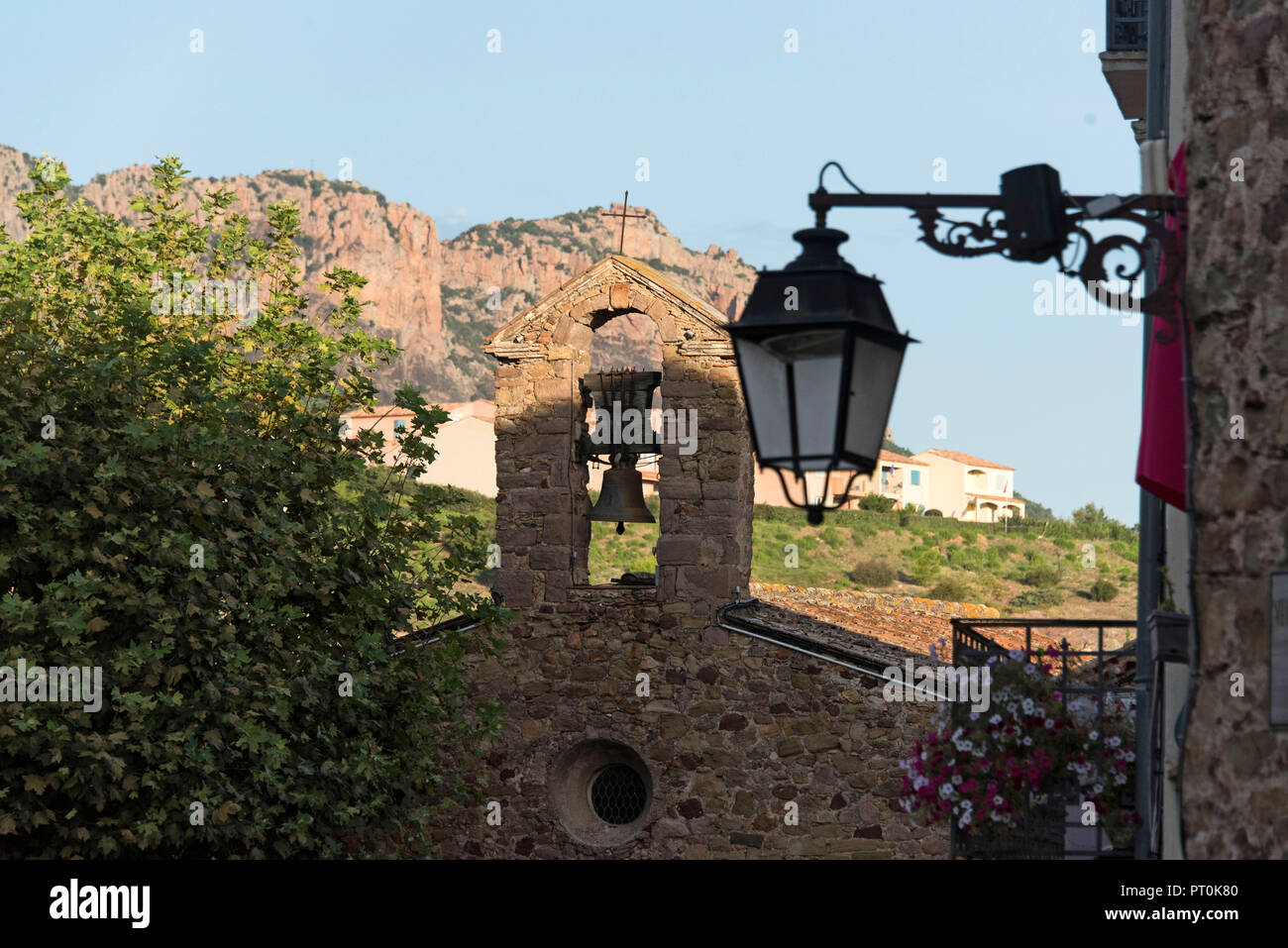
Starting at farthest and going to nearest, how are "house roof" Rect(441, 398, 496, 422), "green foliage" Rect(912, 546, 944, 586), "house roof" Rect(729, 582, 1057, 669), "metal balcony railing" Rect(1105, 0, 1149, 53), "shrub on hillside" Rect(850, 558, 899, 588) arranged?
"house roof" Rect(441, 398, 496, 422)
"green foliage" Rect(912, 546, 944, 586)
"shrub on hillside" Rect(850, 558, 899, 588)
"house roof" Rect(729, 582, 1057, 669)
"metal balcony railing" Rect(1105, 0, 1149, 53)

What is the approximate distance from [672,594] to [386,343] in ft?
22.0

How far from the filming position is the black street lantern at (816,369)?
4262 mm

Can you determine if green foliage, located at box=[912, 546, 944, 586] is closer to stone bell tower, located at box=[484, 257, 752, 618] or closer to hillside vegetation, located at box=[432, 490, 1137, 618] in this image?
hillside vegetation, located at box=[432, 490, 1137, 618]

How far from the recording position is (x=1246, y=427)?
4.19 metres

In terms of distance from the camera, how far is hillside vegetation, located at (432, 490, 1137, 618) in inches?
2290

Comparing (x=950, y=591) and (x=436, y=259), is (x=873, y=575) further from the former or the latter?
(x=436, y=259)

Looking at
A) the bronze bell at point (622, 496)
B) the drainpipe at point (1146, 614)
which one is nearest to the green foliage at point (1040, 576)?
the bronze bell at point (622, 496)

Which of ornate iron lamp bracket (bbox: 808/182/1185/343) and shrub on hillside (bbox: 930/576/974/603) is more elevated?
ornate iron lamp bracket (bbox: 808/182/1185/343)

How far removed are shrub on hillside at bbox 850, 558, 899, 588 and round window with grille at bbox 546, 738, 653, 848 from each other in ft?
147

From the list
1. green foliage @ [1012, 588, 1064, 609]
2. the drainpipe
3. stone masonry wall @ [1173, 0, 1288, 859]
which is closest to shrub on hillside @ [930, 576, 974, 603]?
green foliage @ [1012, 588, 1064, 609]

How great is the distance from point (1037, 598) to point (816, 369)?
2254 inches

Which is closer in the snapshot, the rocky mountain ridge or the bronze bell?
the bronze bell
